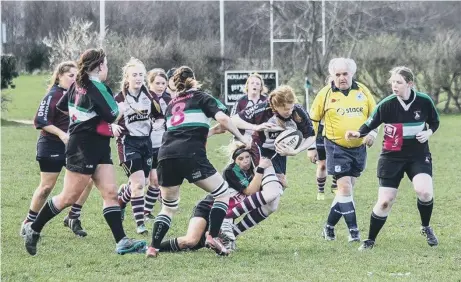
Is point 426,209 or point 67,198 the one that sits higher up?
point 67,198

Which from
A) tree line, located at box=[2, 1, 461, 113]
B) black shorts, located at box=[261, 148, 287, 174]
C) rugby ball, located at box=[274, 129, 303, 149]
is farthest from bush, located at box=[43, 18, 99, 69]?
rugby ball, located at box=[274, 129, 303, 149]

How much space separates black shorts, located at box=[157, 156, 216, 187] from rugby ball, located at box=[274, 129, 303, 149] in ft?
2.94

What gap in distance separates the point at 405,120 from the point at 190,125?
2156 mm

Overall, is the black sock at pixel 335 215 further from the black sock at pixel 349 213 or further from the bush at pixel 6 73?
the bush at pixel 6 73

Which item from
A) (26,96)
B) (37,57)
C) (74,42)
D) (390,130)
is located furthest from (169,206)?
(37,57)

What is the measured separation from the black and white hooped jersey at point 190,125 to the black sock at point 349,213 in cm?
197

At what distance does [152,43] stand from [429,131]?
36.1m

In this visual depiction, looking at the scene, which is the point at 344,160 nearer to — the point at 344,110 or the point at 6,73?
the point at 344,110

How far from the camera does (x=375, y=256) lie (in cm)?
863

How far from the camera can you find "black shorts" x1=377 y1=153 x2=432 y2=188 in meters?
9.16

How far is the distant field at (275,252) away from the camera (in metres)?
7.71

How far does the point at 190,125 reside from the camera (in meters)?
8.52

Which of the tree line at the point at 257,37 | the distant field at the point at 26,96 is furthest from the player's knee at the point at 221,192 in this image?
the tree line at the point at 257,37

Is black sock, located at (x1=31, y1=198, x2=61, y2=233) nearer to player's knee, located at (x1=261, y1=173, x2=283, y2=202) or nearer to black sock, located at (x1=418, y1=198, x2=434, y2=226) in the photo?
player's knee, located at (x1=261, y1=173, x2=283, y2=202)
